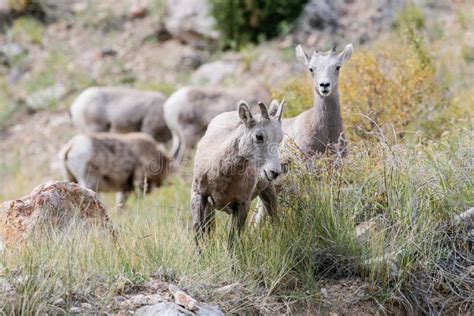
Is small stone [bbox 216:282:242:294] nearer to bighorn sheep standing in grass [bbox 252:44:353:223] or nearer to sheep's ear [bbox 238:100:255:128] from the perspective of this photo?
sheep's ear [bbox 238:100:255:128]

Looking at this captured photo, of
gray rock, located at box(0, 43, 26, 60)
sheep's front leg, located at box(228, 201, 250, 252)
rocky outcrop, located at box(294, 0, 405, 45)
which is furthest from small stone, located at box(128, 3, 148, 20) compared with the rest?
sheep's front leg, located at box(228, 201, 250, 252)

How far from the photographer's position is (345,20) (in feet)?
57.7

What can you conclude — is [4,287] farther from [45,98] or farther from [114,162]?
[45,98]

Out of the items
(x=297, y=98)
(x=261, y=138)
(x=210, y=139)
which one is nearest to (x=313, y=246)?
(x=261, y=138)

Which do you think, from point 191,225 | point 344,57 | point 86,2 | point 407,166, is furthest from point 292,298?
point 86,2

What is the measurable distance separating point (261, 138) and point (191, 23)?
12962 millimetres

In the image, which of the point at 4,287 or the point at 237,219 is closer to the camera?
the point at 4,287

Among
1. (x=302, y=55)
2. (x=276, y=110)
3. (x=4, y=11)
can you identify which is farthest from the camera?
(x=4, y=11)

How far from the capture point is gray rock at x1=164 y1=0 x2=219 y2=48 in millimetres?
18609

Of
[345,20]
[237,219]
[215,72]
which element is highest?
[237,219]

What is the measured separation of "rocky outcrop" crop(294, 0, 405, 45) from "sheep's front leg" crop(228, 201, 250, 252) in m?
10.7

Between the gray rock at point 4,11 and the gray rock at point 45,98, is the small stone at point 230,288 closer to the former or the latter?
the gray rock at point 45,98

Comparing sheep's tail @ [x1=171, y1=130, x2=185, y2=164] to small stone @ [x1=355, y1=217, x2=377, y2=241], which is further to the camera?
sheep's tail @ [x1=171, y1=130, x2=185, y2=164]

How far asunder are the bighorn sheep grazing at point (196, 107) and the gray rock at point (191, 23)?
4.97 meters
